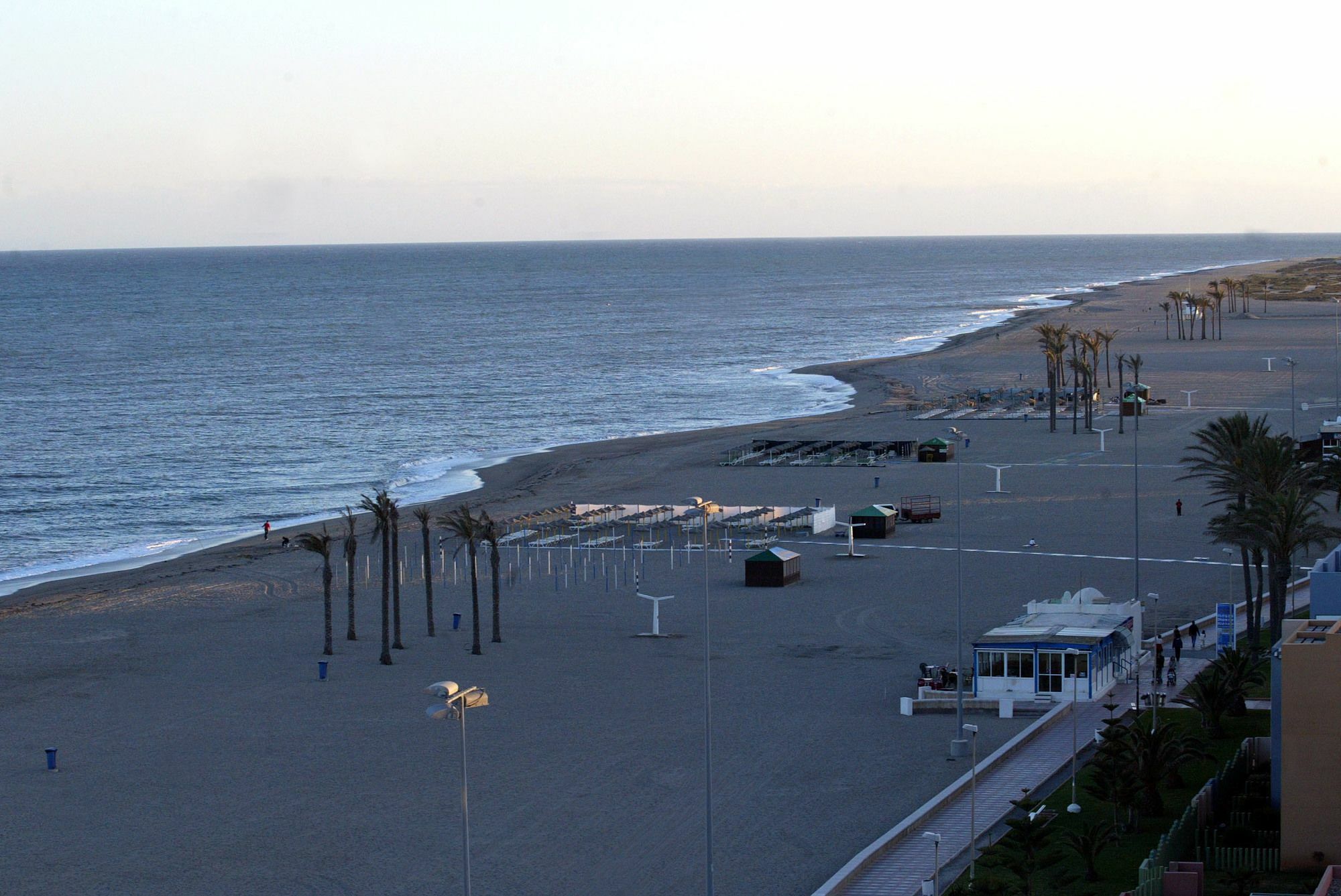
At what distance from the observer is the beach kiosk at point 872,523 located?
57.6 meters

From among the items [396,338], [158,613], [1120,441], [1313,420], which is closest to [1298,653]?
[158,613]

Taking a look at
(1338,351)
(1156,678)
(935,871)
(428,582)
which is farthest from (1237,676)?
(1338,351)

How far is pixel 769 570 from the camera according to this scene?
5009 cm

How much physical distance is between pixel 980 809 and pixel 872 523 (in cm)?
2950

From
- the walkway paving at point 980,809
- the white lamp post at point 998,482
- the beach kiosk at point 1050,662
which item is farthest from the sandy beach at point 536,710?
the beach kiosk at point 1050,662

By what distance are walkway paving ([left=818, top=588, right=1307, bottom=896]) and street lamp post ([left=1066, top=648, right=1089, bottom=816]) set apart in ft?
0.46

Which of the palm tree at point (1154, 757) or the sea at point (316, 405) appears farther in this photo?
the sea at point (316, 405)

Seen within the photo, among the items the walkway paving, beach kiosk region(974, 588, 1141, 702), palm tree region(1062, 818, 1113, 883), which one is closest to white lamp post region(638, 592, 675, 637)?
beach kiosk region(974, 588, 1141, 702)

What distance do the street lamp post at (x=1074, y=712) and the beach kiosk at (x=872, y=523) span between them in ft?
69.4

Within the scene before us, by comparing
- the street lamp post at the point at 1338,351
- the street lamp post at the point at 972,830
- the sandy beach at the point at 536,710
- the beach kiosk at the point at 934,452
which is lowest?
the sandy beach at the point at 536,710

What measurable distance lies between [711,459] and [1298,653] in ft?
182

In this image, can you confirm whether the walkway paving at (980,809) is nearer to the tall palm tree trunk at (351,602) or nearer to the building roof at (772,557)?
the building roof at (772,557)

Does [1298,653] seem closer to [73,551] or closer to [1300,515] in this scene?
[1300,515]

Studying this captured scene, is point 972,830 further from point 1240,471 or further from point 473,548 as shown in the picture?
point 473,548
